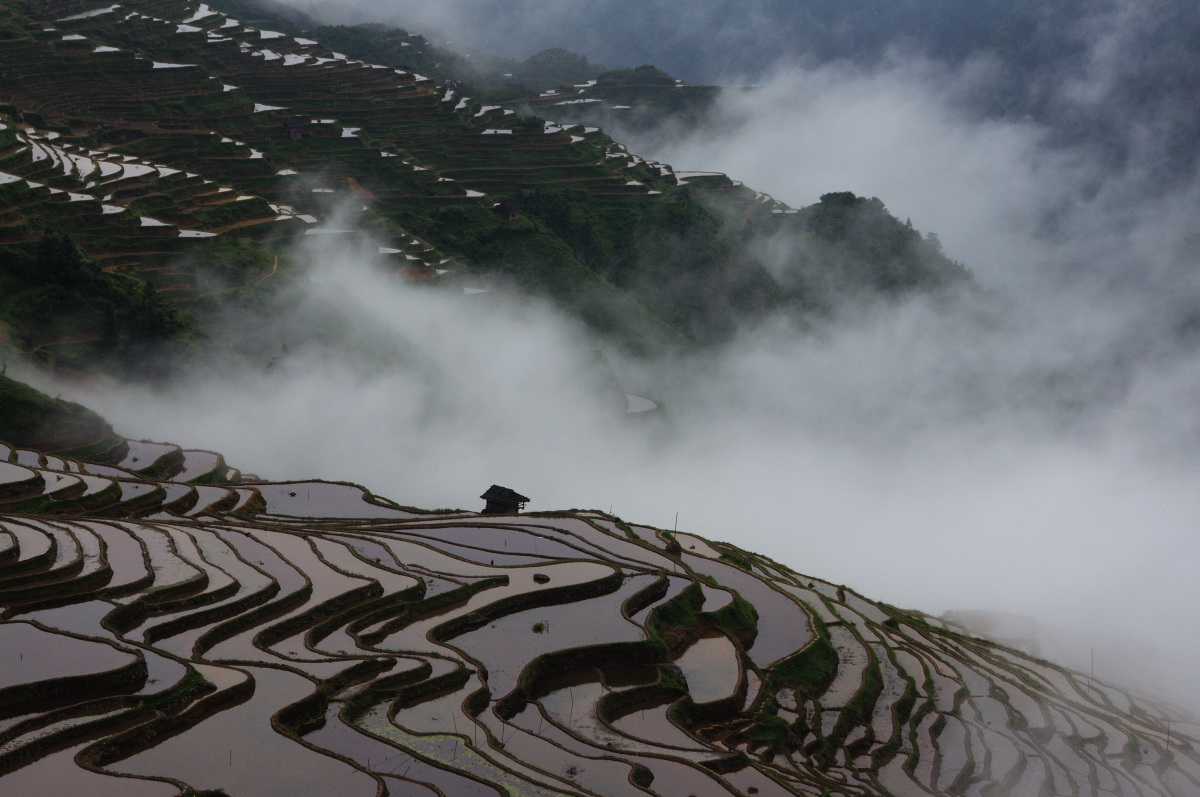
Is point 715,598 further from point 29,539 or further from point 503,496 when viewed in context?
point 29,539

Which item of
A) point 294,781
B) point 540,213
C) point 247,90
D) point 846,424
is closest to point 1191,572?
point 846,424

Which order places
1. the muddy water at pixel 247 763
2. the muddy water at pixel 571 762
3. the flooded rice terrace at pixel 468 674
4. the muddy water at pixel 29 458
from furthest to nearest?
the muddy water at pixel 29 458, the muddy water at pixel 571 762, the flooded rice terrace at pixel 468 674, the muddy water at pixel 247 763

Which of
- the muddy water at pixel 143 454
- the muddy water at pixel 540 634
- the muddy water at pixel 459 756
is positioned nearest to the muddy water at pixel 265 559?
the muddy water at pixel 540 634

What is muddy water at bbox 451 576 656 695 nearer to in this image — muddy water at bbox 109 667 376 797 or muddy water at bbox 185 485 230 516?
muddy water at bbox 109 667 376 797

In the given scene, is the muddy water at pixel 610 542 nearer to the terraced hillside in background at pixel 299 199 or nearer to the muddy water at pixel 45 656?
the muddy water at pixel 45 656

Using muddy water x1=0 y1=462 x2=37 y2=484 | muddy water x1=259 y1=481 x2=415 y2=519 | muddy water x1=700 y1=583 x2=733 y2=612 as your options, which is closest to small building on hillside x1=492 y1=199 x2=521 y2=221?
muddy water x1=259 y1=481 x2=415 y2=519

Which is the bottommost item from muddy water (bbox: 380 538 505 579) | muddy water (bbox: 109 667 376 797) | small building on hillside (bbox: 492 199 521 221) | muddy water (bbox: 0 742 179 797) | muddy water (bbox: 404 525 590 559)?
muddy water (bbox: 0 742 179 797)
